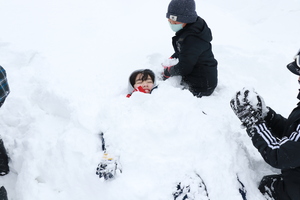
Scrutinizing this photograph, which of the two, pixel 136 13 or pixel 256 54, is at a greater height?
pixel 136 13

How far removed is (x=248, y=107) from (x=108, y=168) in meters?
1.16

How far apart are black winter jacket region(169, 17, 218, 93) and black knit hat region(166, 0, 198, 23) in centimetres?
11

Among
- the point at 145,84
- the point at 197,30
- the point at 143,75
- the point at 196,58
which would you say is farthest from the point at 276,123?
the point at 143,75

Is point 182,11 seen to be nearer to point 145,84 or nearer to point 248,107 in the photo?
point 145,84

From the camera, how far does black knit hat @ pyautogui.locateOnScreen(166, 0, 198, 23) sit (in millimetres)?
2906

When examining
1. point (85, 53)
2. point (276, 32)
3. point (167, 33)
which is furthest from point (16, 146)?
point (276, 32)

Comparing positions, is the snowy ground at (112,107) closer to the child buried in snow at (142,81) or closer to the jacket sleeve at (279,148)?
the child buried in snow at (142,81)

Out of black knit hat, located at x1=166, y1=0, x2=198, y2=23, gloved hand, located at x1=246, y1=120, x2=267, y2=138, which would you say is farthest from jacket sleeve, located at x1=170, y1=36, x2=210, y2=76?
gloved hand, located at x1=246, y1=120, x2=267, y2=138

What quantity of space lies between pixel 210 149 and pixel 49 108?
5.84 ft

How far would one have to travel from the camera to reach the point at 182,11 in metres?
2.91

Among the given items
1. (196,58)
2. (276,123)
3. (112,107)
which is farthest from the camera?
(196,58)

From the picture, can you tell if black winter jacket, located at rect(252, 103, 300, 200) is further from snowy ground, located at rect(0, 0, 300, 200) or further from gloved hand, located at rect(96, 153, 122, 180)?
gloved hand, located at rect(96, 153, 122, 180)

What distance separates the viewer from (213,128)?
2.26 metres

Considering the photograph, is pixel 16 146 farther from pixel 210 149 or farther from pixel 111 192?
pixel 210 149
